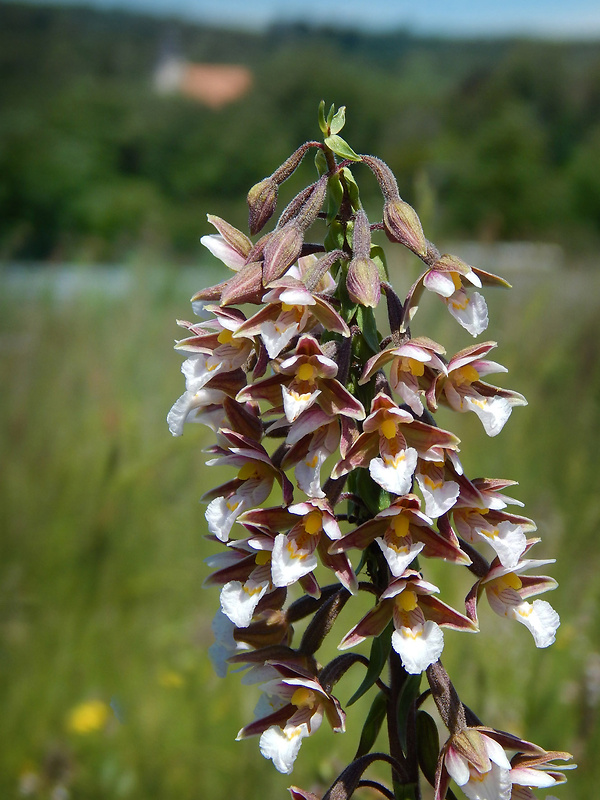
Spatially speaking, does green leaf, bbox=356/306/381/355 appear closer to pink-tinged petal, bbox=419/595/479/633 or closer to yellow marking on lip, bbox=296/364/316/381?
yellow marking on lip, bbox=296/364/316/381

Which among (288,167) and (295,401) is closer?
(295,401)

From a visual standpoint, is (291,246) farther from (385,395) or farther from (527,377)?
(527,377)

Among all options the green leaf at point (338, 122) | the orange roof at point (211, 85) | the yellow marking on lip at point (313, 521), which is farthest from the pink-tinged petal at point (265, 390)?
the orange roof at point (211, 85)

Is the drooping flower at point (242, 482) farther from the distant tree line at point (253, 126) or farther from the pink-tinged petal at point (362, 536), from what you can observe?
the distant tree line at point (253, 126)

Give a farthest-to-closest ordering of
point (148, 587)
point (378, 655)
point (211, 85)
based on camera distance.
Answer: point (211, 85) → point (148, 587) → point (378, 655)

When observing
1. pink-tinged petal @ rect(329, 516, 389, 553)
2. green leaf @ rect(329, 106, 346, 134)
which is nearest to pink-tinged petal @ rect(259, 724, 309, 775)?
pink-tinged petal @ rect(329, 516, 389, 553)

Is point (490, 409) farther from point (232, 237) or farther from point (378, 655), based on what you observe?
point (232, 237)

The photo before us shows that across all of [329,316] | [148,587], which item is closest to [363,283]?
[329,316]
